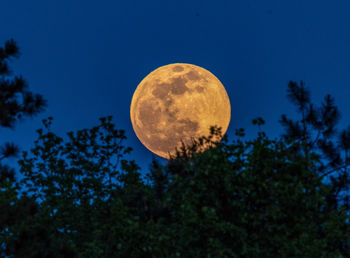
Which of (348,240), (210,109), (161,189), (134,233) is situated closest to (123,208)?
(134,233)

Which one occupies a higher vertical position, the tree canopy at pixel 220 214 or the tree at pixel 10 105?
the tree at pixel 10 105

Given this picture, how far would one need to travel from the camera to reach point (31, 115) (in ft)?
63.0

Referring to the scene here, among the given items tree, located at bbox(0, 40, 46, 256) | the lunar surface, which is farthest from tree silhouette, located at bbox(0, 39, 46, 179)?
the lunar surface

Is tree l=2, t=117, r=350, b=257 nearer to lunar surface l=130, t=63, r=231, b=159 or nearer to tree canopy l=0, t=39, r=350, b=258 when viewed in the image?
tree canopy l=0, t=39, r=350, b=258

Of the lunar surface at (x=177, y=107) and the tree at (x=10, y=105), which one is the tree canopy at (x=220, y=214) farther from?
the lunar surface at (x=177, y=107)

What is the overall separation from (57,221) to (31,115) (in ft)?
18.8

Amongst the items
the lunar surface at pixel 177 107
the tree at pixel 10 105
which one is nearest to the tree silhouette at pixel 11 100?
the tree at pixel 10 105

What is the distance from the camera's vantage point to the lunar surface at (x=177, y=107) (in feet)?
84.3

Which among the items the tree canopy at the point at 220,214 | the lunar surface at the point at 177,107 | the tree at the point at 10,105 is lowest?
the tree canopy at the point at 220,214

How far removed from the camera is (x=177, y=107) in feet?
84.0

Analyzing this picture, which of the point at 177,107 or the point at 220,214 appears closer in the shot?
the point at 220,214

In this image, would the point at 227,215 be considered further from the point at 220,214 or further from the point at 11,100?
the point at 11,100

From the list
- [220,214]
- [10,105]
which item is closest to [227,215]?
[220,214]

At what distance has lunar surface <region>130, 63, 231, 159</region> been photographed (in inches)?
1011
